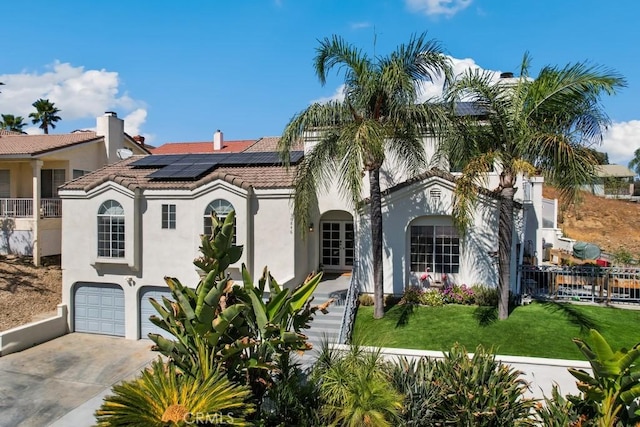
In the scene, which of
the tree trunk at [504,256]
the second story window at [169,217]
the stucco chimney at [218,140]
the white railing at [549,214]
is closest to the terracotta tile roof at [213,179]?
the second story window at [169,217]

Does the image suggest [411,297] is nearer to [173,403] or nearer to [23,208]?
[173,403]

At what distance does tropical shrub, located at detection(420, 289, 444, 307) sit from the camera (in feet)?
51.6

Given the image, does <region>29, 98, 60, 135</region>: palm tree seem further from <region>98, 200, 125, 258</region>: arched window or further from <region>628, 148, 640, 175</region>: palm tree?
<region>628, 148, 640, 175</region>: palm tree

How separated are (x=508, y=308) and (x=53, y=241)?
24851 mm

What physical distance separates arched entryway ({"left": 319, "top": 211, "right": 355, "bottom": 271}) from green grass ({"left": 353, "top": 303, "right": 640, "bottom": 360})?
5.60 metres

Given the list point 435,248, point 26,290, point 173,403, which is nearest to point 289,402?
point 173,403

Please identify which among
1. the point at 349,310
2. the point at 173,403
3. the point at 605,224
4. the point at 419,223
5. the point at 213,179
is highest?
the point at 213,179

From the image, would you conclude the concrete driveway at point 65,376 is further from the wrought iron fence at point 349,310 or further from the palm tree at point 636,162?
the palm tree at point 636,162

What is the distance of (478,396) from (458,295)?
799cm

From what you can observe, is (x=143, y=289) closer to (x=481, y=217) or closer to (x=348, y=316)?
(x=348, y=316)

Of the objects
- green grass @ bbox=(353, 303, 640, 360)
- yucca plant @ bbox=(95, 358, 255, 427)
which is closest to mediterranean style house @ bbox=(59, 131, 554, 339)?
green grass @ bbox=(353, 303, 640, 360)

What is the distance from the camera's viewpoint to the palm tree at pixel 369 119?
42.0 feet

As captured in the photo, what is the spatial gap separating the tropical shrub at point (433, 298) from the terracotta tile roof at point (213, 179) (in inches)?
284

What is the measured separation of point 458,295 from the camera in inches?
632
